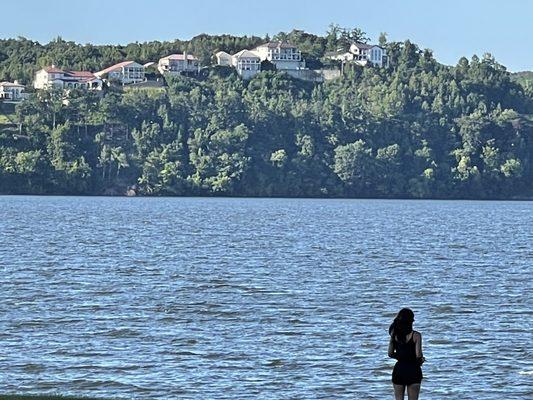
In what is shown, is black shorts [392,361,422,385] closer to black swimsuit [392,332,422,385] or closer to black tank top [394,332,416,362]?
black swimsuit [392,332,422,385]

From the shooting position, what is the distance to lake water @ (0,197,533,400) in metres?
34.0

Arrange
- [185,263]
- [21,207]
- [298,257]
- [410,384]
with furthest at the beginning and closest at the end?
[21,207], [298,257], [185,263], [410,384]

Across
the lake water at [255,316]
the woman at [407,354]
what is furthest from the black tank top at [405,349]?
the lake water at [255,316]

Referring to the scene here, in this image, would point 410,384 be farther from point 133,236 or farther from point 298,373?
point 133,236

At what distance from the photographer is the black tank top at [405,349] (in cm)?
2277

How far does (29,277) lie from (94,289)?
6.83m

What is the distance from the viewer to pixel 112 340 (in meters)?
39.8

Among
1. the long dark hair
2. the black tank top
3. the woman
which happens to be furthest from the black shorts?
the long dark hair

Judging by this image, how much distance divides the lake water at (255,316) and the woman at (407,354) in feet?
31.4

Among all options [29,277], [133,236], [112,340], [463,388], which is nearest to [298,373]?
[463,388]

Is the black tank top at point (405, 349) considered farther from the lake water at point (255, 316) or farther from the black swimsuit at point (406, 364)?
the lake water at point (255, 316)

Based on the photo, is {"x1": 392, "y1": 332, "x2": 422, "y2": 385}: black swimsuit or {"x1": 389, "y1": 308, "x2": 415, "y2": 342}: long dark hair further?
{"x1": 392, "y1": 332, "x2": 422, "y2": 385}: black swimsuit

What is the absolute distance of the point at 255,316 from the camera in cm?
4622

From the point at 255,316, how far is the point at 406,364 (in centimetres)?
2353
